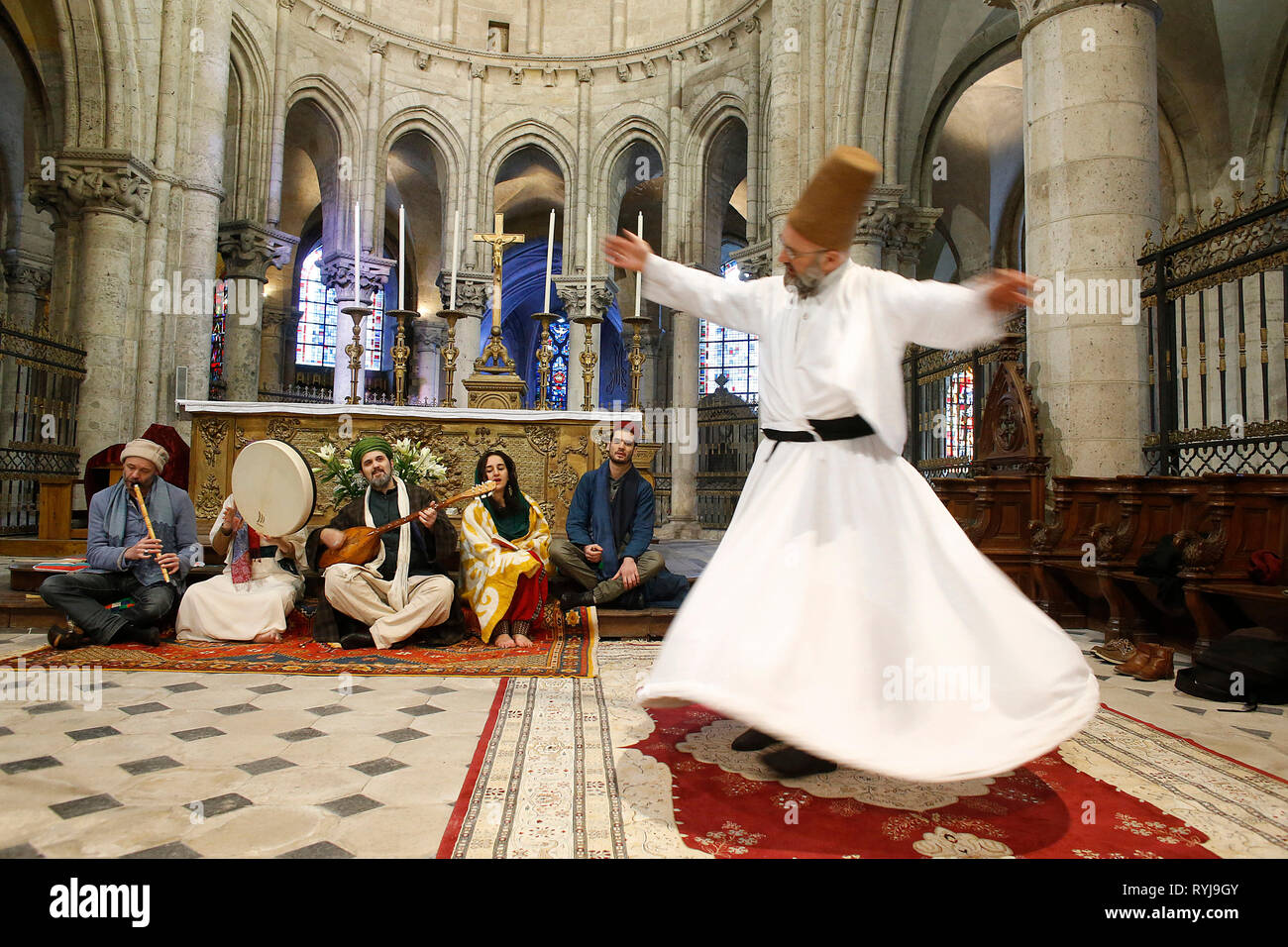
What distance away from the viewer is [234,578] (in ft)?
16.5

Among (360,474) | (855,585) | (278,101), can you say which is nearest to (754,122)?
(278,101)

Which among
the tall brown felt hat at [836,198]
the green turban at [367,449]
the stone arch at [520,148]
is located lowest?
the green turban at [367,449]

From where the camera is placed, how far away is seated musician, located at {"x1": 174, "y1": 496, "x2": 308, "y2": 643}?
Result: 16.1ft

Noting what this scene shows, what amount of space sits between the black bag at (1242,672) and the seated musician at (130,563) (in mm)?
5466

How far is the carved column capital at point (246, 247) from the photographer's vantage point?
14500mm

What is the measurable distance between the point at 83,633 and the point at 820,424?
4318mm

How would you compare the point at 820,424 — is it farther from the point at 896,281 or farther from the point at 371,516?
the point at 371,516

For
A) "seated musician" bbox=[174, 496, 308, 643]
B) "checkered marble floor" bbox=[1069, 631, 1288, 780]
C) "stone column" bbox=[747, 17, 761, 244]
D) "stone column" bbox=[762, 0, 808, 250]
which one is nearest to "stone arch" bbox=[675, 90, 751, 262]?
"stone column" bbox=[747, 17, 761, 244]

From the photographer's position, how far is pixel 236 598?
4.95 metres

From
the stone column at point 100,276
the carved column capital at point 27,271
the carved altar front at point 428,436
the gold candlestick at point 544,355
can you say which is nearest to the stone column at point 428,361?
the carved column capital at point 27,271

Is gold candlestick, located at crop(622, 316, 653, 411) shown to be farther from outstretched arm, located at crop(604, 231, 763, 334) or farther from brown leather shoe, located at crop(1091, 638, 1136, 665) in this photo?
outstretched arm, located at crop(604, 231, 763, 334)

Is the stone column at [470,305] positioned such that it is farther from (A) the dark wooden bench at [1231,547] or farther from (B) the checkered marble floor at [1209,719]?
(B) the checkered marble floor at [1209,719]

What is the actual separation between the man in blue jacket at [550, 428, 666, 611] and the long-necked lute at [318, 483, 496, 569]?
0.76m

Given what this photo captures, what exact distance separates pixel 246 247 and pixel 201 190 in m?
3.56
